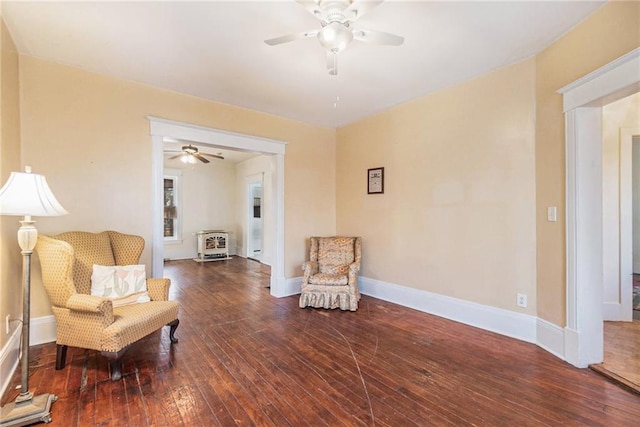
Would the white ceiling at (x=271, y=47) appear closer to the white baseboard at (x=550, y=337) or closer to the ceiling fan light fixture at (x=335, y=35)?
the ceiling fan light fixture at (x=335, y=35)

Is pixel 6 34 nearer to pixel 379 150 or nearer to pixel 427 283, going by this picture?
pixel 379 150

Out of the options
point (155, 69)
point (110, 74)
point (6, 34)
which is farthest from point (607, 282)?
point (6, 34)

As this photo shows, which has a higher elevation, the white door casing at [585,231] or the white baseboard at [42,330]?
the white door casing at [585,231]

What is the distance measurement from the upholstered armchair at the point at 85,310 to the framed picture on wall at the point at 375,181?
290 cm

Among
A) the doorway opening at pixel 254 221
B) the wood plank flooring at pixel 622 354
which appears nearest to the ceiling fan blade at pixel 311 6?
the wood plank flooring at pixel 622 354

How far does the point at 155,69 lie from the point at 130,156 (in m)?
0.95

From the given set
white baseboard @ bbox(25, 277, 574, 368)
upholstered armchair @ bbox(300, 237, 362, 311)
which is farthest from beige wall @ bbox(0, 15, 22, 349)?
upholstered armchair @ bbox(300, 237, 362, 311)

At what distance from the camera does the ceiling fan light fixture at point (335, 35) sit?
6.05 ft

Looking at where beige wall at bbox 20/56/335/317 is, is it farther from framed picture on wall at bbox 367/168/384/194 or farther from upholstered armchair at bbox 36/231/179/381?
framed picture on wall at bbox 367/168/384/194

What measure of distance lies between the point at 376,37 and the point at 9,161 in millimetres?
2992

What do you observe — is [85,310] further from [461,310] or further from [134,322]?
[461,310]

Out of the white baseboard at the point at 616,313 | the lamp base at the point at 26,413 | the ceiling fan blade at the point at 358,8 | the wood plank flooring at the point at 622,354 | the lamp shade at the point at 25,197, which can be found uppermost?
→ the ceiling fan blade at the point at 358,8

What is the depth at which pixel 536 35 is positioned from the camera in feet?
7.64

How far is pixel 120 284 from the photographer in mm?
2545
